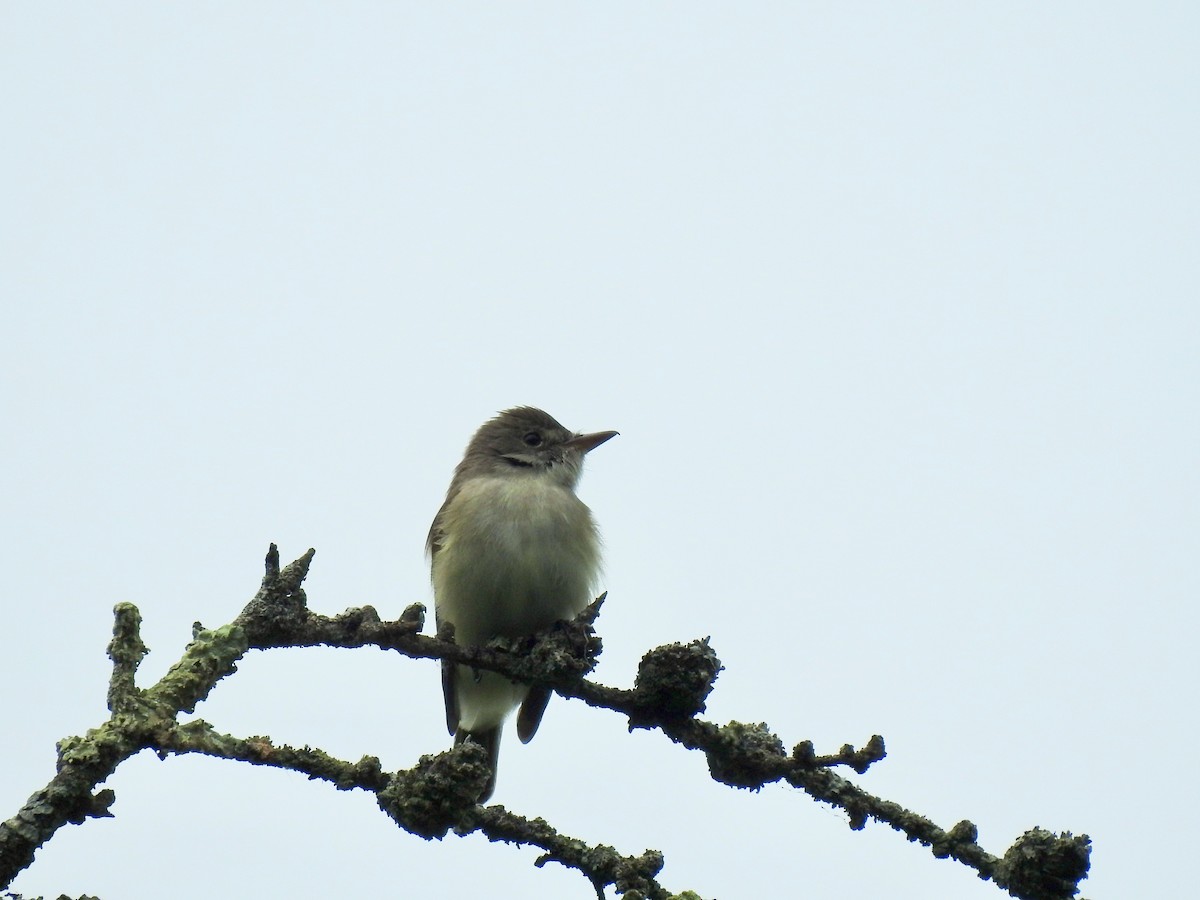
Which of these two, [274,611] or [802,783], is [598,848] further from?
[274,611]

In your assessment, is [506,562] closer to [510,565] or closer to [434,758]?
[510,565]

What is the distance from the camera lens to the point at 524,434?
9.11 meters

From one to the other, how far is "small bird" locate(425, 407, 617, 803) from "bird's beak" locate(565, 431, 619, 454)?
0.01 meters

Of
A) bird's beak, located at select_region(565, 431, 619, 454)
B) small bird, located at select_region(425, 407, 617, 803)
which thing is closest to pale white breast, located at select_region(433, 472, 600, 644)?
small bird, located at select_region(425, 407, 617, 803)

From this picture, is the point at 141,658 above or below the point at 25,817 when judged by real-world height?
above

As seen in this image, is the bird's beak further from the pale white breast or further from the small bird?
the pale white breast

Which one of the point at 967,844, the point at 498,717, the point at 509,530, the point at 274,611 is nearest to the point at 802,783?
the point at 967,844

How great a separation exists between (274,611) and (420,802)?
2.63 ft

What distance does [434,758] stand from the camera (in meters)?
3.74

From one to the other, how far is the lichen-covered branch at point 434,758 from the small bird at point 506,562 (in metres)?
2.54

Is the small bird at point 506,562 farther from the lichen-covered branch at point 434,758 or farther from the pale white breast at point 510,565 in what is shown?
the lichen-covered branch at point 434,758

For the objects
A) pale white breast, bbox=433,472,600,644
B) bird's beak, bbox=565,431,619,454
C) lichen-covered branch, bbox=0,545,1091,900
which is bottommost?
lichen-covered branch, bbox=0,545,1091,900

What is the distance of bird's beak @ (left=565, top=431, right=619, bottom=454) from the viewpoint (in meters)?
8.92

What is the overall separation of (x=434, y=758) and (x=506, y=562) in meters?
3.41
